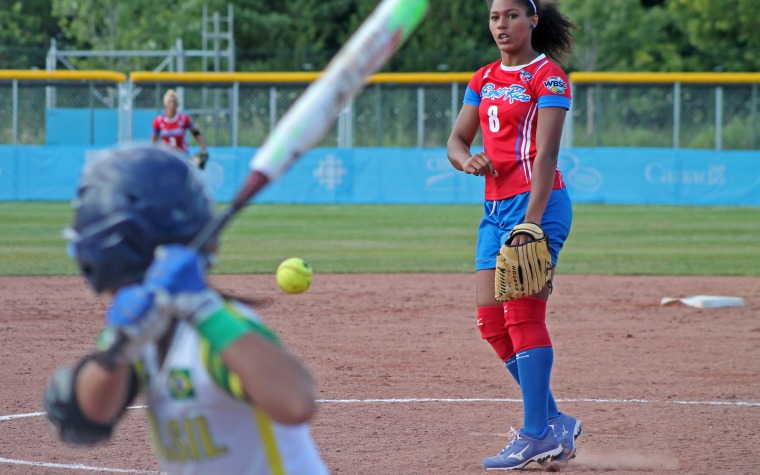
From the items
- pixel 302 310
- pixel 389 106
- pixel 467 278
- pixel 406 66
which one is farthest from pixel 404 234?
pixel 406 66

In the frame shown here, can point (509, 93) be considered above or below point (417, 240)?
above

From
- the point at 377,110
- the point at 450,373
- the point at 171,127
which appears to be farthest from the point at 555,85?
the point at 377,110

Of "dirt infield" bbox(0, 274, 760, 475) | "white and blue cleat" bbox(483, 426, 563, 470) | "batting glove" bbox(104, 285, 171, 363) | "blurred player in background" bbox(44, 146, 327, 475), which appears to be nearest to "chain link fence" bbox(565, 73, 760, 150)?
"dirt infield" bbox(0, 274, 760, 475)

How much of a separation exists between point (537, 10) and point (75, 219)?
12.0ft

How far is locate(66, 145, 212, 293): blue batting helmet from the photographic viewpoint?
2.10 metres

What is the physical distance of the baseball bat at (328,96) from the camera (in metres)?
2.38

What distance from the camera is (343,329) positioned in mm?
9469

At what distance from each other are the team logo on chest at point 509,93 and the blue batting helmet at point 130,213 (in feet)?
10.4

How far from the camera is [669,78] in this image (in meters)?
25.9

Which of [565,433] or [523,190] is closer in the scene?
[523,190]

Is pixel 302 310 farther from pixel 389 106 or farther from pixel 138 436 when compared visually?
pixel 389 106

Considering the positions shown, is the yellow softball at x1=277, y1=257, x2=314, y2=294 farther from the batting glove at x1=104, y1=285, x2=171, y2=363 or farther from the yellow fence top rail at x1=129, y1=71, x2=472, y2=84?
the yellow fence top rail at x1=129, y1=71, x2=472, y2=84

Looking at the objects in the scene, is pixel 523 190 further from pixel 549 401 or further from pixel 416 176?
pixel 416 176

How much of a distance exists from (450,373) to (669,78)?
19778 millimetres
